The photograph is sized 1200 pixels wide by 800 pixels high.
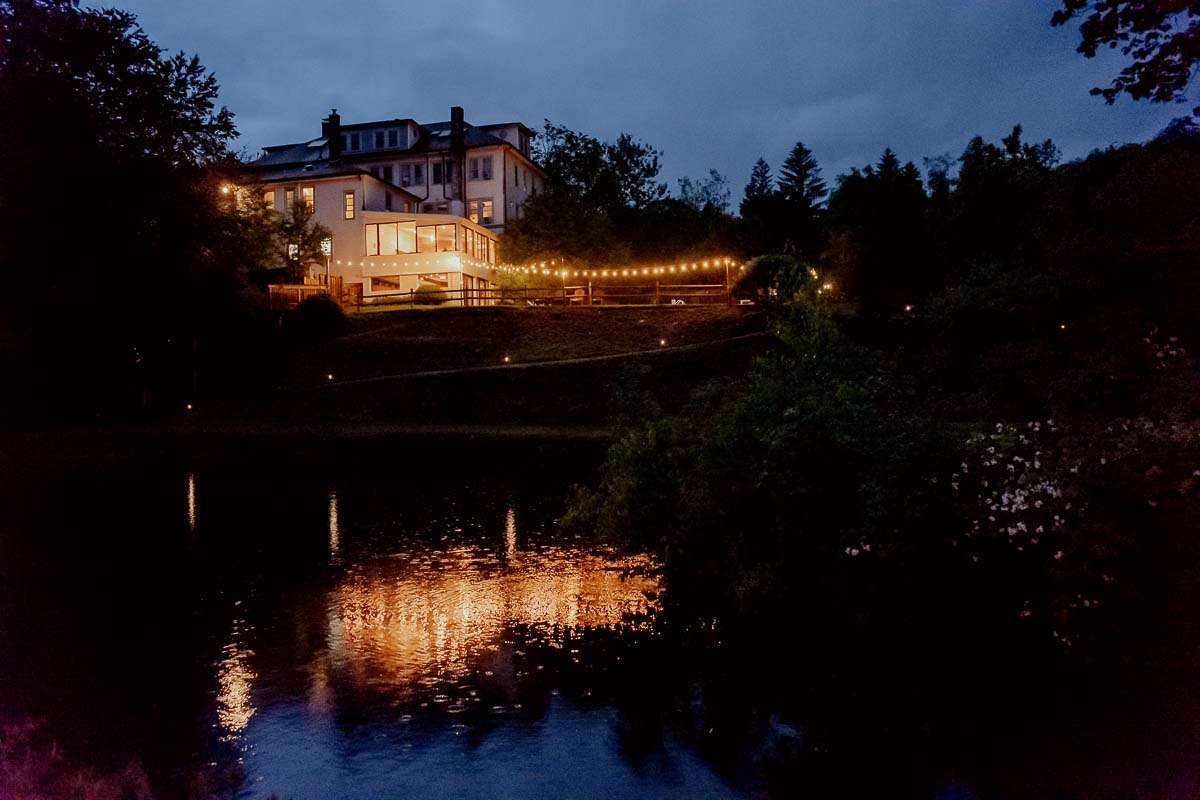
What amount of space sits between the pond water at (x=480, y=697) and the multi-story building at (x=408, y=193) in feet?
147

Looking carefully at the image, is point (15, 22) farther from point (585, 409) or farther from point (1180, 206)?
point (1180, 206)

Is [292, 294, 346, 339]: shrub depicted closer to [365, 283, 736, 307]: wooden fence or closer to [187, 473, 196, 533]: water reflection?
[365, 283, 736, 307]: wooden fence

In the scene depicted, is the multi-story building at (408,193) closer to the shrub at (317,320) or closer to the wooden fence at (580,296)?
the wooden fence at (580,296)

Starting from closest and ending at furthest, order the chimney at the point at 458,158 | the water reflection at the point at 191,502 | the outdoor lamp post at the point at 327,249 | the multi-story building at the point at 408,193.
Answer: the water reflection at the point at 191,502, the outdoor lamp post at the point at 327,249, the multi-story building at the point at 408,193, the chimney at the point at 458,158

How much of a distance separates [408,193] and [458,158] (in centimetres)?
477

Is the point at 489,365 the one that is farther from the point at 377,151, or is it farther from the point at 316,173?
the point at 377,151

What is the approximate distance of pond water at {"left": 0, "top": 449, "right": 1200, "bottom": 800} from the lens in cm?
731

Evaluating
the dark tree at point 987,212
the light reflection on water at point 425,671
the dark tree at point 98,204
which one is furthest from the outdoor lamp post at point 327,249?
the light reflection on water at point 425,671

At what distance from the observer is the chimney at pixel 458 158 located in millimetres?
66812

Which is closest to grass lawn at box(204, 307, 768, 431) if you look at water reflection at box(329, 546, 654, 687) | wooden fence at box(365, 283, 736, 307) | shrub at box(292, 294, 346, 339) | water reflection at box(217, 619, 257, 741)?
shrub at box(292, 294, 346, 339)

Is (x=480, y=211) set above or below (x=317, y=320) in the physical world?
above

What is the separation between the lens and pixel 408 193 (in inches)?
2598

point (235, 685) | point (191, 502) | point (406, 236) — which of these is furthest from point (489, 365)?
point (235, 685)

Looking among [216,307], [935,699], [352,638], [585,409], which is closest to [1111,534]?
[935,699]
